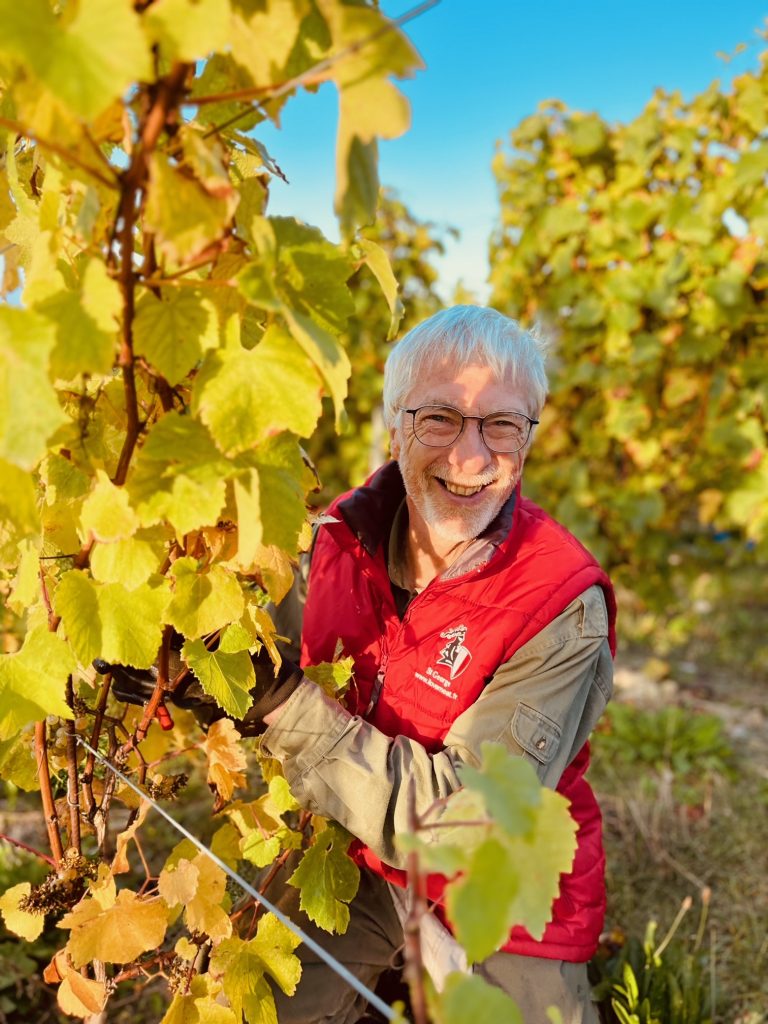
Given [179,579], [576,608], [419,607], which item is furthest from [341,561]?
[179,579]

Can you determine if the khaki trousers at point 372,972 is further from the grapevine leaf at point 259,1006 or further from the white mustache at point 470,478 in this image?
the white mustache at point 470,478

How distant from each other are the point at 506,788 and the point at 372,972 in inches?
60.9

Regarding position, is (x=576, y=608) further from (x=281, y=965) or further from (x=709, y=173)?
(x=709, y=173)

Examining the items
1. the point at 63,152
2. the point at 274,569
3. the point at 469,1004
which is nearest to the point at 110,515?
the point at 274,569

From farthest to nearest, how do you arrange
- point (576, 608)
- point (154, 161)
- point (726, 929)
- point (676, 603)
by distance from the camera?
point (676, 603)
point (726, 929)
point (576, 608)
point (154, 161)

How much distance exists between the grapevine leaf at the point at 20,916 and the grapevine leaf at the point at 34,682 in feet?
1.25

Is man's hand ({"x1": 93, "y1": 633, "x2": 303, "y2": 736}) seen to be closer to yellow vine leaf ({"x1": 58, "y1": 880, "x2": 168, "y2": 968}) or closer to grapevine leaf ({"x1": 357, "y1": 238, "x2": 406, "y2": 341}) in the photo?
yellow vine leaf ({"x1": 58, "y1": 880, "x2": 168, "y2": 968})

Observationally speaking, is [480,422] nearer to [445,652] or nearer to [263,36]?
[445,652]

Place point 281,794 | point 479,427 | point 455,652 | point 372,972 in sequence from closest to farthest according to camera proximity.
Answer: point 281,794
point 455,652
point 479,427
point 372,972

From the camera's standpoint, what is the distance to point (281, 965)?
4.14 feet

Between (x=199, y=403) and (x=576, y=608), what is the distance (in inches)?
38.6

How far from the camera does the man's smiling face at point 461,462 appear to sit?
1.71 m

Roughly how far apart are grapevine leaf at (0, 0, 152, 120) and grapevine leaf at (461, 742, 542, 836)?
0.63 meters

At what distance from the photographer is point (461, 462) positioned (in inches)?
68.1
